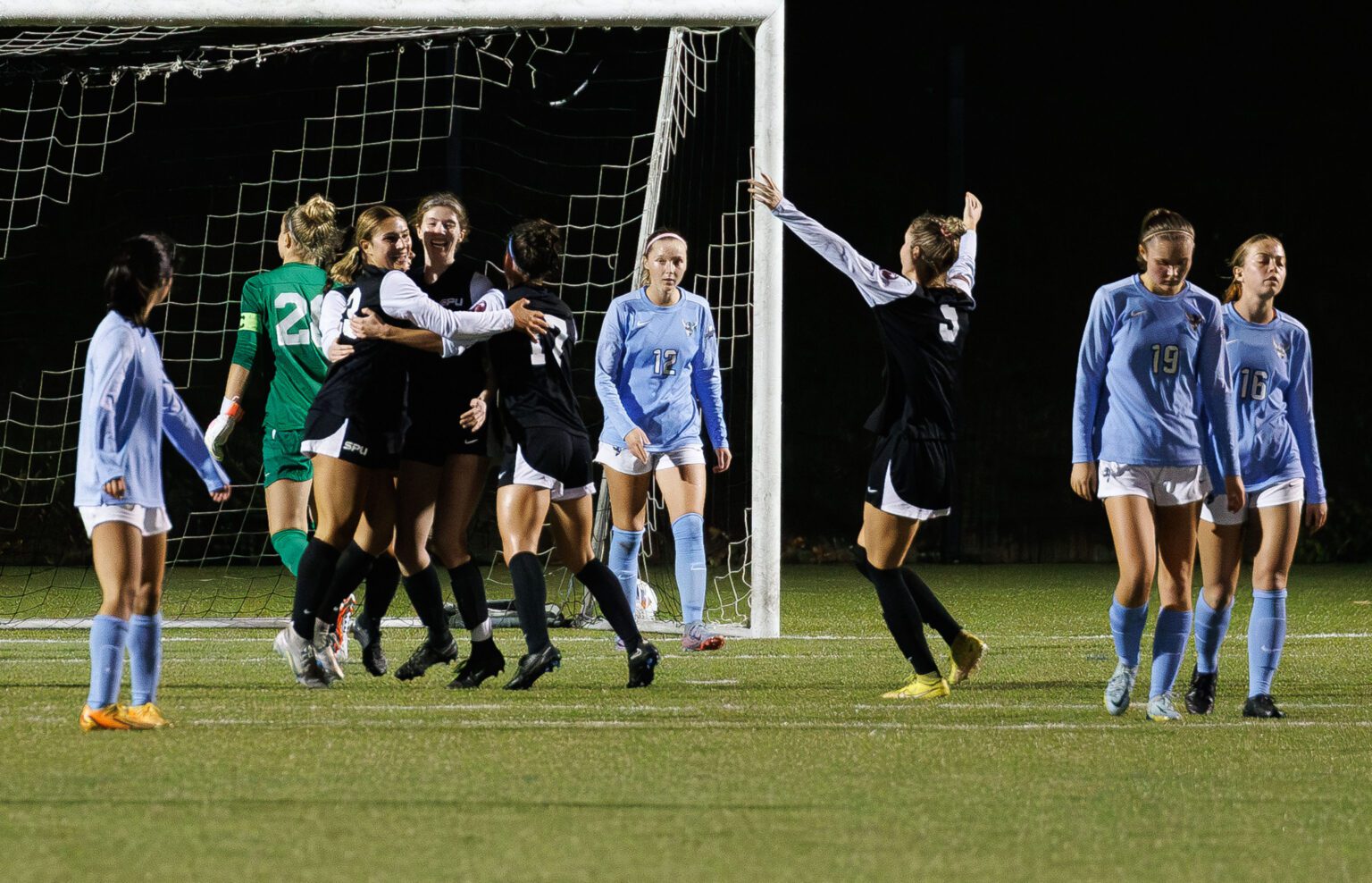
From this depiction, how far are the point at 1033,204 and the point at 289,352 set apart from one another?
9495 millimetres

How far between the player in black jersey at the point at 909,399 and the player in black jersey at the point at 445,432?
0.99m

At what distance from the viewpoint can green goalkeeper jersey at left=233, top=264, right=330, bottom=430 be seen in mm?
6633

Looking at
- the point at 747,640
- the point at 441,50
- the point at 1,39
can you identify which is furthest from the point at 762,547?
the point at 441,50

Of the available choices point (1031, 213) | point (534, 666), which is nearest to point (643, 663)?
point (534, 666)

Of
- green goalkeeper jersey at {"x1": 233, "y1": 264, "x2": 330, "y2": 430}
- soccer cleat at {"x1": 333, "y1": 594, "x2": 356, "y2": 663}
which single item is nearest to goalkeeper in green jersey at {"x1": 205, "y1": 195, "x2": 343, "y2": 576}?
green goalkeeper jersey at {"x1": 233, "y1": 264, "x2": 330, "y2": 430}

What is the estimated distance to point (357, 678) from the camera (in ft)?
19.6

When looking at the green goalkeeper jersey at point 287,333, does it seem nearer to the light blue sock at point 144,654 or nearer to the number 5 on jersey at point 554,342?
the number 5 on jersey at point 554,342

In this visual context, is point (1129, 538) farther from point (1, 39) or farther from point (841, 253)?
point (1, 39)

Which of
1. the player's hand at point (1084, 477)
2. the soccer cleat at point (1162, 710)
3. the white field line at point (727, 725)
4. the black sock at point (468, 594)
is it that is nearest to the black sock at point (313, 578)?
the black sock at point (468, 594)

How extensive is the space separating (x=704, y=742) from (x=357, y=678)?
1901 mm

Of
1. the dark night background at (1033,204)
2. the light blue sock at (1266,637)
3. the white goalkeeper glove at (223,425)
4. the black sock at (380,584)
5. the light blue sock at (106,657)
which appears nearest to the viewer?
the light blue sock at (106,657)

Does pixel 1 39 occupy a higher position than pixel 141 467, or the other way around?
pixel 1 39

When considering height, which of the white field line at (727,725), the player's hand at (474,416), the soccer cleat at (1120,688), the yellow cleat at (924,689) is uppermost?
the player's hand at (474,416)

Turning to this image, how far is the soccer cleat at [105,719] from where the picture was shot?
15.1ft
